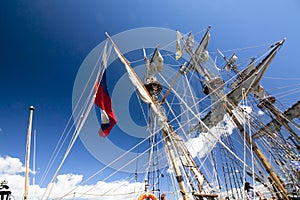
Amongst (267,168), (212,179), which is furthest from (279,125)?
(212,179)

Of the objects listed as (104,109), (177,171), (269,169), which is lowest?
(269,169)

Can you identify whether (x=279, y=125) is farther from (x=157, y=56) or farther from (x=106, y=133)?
(x=106, y=133)

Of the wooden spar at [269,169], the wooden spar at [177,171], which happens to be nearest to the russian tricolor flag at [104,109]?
the wooden spar at [177,171]

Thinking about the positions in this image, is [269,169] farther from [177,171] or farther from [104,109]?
[104,109]

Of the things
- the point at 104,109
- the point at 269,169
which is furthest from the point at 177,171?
the point at 269,169

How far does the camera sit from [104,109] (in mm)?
7953

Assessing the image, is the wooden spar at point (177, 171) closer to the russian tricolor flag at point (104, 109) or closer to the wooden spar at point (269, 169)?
the russian tricolor flag at point (104, 109)

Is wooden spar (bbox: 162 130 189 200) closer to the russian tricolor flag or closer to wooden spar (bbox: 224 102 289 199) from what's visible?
the russian tricolor flag

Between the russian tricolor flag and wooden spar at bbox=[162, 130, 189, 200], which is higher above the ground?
the russian tricolor flag

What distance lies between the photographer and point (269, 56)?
12641 millimetres

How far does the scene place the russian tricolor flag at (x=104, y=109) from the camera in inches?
301

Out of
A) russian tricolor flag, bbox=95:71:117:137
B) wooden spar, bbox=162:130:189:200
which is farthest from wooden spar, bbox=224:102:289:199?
russian tricolor flag, bbox=95:71:117:137

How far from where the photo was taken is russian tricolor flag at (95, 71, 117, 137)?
7.65 m

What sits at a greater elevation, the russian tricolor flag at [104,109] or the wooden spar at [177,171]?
the russian tricolor flag at [104,109]
